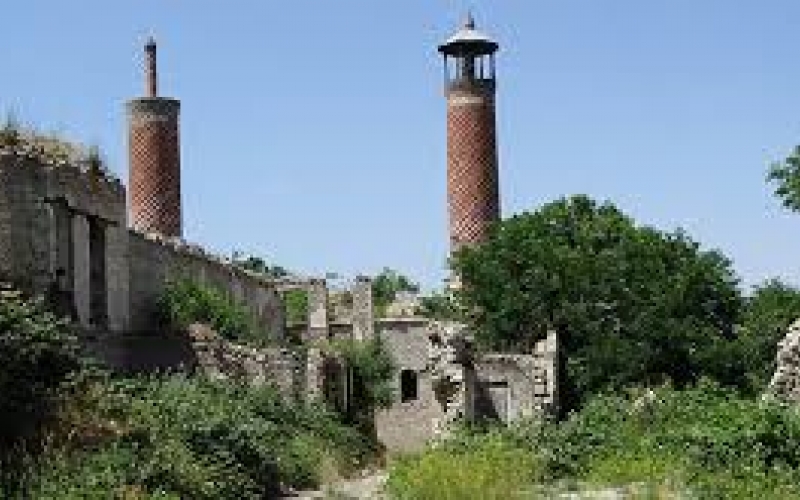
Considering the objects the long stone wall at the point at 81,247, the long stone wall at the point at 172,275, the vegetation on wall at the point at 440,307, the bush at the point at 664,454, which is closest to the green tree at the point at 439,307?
the vegetation on wall at the point at 440,307

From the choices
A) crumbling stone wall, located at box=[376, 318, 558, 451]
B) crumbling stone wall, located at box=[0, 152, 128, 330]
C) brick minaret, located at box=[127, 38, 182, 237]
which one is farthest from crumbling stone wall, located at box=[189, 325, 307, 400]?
brick minaret, located at box=[127, 38, 182, 237]

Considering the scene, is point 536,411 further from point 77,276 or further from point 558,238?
point 77,276

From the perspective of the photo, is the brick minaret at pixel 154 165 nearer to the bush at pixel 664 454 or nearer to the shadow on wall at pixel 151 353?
the shadow on wall at pixel 151 353

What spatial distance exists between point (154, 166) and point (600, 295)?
13422mm

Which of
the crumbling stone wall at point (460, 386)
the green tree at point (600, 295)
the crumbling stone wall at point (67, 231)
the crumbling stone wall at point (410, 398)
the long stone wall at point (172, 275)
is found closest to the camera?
the crumbling stone wall at point (67, 231)

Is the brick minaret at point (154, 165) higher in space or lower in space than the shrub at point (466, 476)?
higher

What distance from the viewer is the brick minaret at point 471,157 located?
50.1 metres

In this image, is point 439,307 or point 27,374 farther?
point 439,307

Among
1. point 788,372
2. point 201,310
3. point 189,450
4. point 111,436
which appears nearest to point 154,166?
point 201,310

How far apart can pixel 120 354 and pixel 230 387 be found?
85.4 inches

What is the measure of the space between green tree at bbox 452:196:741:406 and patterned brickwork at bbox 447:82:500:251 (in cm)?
780

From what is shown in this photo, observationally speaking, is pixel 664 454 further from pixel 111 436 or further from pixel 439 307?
pixel 439 307

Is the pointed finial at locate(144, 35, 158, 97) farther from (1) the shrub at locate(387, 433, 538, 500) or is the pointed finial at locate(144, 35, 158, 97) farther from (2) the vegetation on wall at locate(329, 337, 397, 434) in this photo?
(1) the shrub at locate(387, 433, 538, 500)

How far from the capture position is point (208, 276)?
1258 inches
